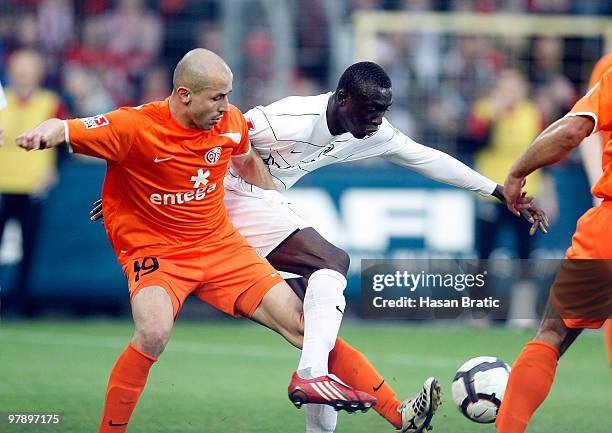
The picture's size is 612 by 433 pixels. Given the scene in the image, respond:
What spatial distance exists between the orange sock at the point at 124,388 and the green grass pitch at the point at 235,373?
96 centimetres

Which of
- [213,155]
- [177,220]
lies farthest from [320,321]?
[213,155]

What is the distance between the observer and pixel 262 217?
22.3 feet

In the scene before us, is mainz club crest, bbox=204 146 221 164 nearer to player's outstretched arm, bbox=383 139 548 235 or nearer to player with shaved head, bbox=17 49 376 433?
player with shaved head, bbox=17 49 376 433

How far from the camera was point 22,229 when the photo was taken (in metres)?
12.5

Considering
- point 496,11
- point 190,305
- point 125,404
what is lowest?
point 190,305

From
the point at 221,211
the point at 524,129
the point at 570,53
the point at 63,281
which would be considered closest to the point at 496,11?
the point at 570,53

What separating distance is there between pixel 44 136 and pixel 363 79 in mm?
1774

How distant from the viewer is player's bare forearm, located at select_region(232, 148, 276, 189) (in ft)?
22.1

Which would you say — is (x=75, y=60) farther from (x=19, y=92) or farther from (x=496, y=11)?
(x=496, y=11)

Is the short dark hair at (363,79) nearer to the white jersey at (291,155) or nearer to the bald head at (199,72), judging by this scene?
the white jersey at (291,155)

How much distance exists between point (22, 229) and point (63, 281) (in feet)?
2.29

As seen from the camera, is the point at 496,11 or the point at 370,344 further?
the point at 496,11

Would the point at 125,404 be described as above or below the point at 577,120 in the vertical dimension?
below

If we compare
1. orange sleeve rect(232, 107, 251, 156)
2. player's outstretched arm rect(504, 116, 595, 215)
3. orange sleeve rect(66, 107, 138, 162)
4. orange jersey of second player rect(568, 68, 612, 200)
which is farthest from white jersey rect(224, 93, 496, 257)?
orange jersey of second player rect(568, 68, 612, 200)
